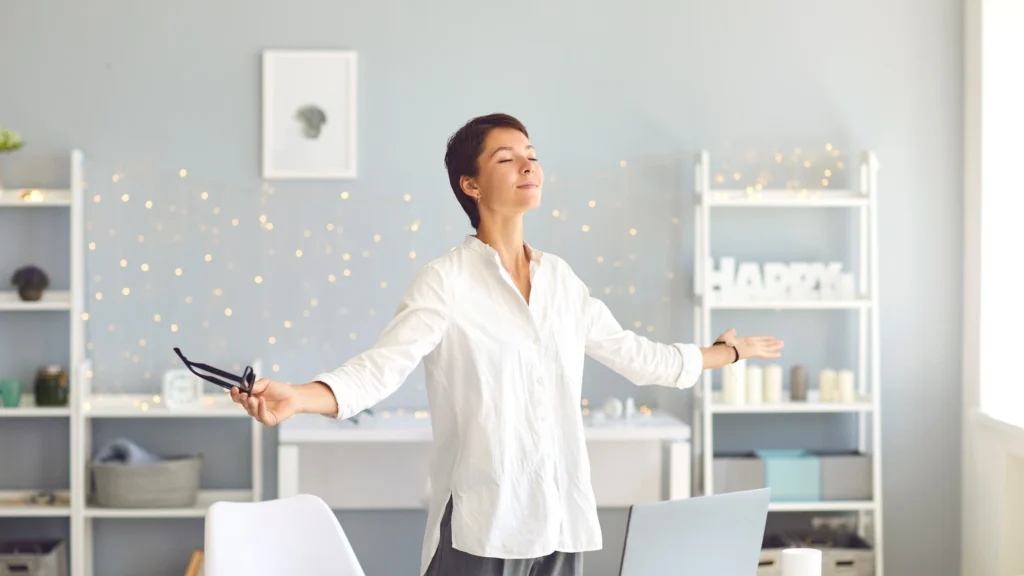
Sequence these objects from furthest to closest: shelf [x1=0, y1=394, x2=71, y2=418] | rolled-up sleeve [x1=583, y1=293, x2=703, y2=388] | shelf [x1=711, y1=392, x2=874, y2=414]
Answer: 1. shelf [x1=711, y1=392, x2=874, y2=414]
2. shelf [x1=0, y1=394, x2=71, y2=418]
3. rolled-up sleeve [x1=583, y1=293, x2=703, y2=388]

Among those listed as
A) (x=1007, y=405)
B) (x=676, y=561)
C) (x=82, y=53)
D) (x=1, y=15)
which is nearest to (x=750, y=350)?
(x=676, y=561)

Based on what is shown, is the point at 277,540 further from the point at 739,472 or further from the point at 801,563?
the point at 739,472

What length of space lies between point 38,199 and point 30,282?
0.27 meters

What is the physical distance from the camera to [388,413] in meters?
3.46

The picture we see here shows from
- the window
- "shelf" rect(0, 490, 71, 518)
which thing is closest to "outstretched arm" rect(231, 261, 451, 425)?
"shelf" rect(0, 490, 71, 518)

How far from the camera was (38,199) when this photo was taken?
3.29m

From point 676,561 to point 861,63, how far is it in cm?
253

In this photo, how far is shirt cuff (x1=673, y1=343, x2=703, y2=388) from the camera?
1953mm

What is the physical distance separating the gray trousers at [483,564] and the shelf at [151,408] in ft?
5.61

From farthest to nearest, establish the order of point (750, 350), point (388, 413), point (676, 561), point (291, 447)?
1. point (388, 413)
2. point (291, 447)
3. point (750, 350)
4. point (676, 561)

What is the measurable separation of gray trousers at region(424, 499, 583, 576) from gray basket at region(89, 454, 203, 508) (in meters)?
1.84

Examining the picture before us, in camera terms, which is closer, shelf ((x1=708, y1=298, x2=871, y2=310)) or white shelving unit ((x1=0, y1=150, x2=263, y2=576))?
white shelving unit ((x1=0, y1=150, x2=263, y2=576))

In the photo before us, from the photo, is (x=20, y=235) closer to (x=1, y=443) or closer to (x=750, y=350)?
(x=1, y=443)

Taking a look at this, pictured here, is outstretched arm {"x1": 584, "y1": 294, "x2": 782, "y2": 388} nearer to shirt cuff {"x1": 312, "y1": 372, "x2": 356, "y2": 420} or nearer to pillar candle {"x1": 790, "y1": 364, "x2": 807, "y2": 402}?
shirt cuff {"x1": 312, "y1": 372, "x2": 356, "y2": 420}
